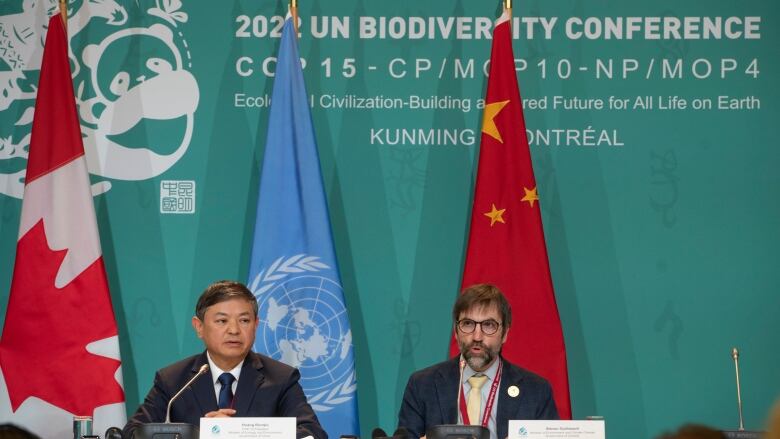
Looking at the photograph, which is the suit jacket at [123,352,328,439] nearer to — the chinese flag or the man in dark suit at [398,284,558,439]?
the man in dark suit at [398,284,558,439]

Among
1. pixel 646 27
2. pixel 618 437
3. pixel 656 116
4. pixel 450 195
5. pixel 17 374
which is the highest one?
pixel 646 27

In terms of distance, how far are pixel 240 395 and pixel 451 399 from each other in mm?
823

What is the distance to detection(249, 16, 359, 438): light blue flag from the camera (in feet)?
16.7

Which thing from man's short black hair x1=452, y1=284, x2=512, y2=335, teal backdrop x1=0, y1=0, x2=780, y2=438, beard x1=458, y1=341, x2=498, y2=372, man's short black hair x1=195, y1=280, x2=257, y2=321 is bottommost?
beard x1=458, y1=341, x2=498, y2=372

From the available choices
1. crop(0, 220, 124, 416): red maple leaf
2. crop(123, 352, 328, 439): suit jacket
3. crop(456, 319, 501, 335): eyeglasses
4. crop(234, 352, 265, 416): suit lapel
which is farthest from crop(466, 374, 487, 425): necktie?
crop(0, 220, 124, 416): red maple leaf

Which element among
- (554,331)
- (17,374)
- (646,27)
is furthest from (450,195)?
(17,374)

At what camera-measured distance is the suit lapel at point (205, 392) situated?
4.18 metres

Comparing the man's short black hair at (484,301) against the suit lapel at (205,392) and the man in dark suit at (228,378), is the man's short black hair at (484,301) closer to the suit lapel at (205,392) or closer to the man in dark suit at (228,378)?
the man in dark suit at (228,378)

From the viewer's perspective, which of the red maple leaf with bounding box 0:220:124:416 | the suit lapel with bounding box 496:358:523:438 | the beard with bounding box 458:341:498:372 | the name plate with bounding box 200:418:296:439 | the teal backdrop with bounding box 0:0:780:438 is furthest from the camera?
the teal backdrop with bounding box 0:0:780:438

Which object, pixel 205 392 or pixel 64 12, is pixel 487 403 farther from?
pixel 64 12

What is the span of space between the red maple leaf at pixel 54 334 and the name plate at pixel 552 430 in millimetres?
2304

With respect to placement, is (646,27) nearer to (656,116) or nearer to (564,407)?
(656,116)

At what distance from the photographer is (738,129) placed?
17.7 feet

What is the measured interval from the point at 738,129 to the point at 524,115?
3.49 feet
